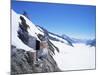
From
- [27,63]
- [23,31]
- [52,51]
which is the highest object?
[23,31]

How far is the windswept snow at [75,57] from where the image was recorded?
7.82 ft

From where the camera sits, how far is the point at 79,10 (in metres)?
2.46

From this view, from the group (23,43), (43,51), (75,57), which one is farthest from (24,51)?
(75,57)

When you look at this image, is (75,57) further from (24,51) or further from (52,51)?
(24,51)

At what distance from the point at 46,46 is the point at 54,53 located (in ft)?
0.42

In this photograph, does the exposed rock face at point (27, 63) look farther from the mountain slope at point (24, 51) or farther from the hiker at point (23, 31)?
the hiker at point (23, 31)

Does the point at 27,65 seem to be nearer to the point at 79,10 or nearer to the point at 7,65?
the point at 7,65

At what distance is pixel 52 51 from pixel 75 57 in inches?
12.1

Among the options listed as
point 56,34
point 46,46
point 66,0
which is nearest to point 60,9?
point 66,0

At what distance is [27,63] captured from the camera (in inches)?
88.5

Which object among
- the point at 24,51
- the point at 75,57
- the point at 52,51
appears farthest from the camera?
the point at 75,57

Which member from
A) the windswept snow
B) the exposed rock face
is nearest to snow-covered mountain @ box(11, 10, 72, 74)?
the exposed rock face

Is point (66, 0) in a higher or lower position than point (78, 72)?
higher
